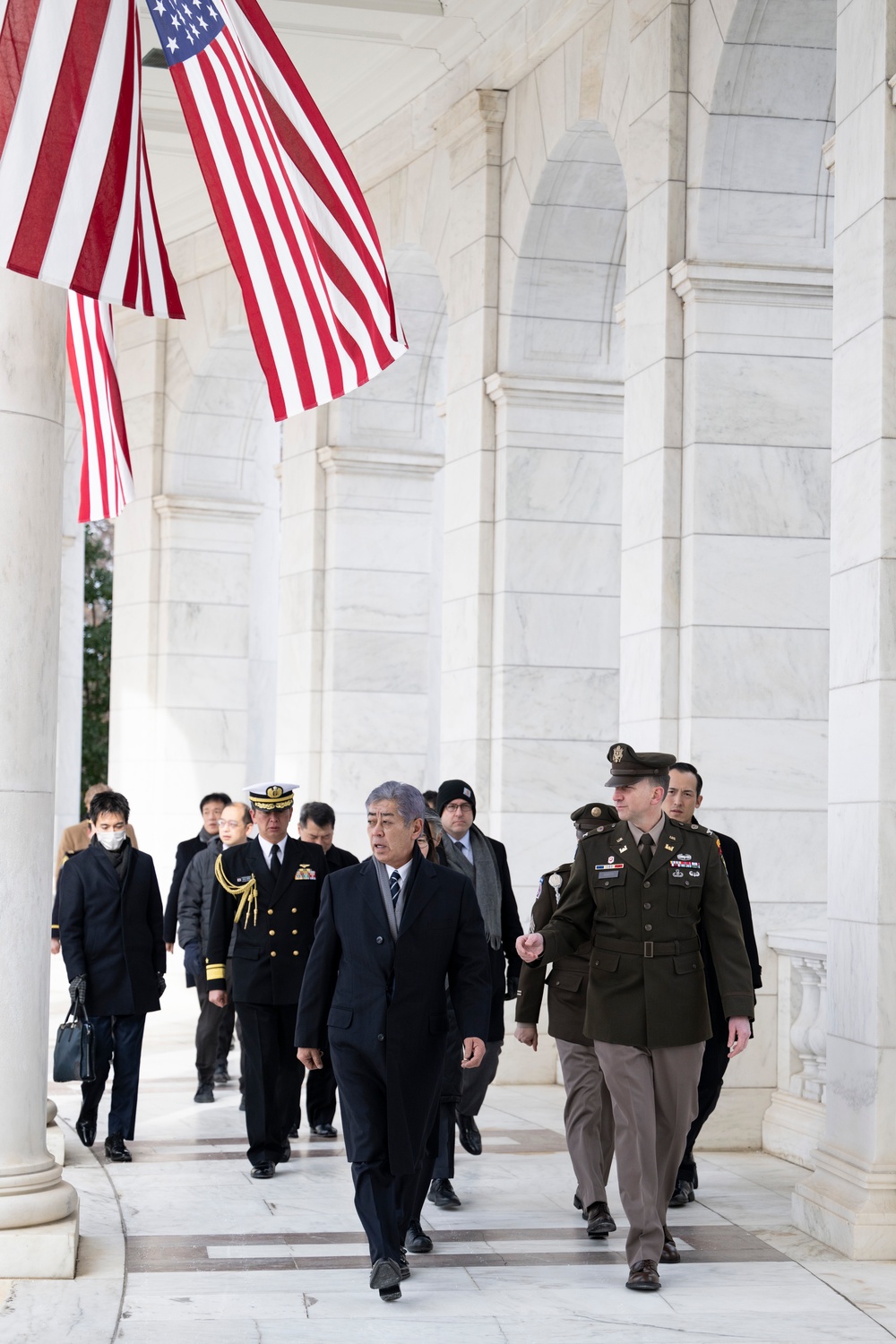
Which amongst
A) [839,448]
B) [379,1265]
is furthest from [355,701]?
[379,1265]

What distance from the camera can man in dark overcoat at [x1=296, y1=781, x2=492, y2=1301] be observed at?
7293 millimetres

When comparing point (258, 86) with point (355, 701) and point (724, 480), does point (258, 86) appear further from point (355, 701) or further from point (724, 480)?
point (355, 701)

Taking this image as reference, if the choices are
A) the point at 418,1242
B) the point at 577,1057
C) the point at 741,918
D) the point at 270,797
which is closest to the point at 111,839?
the point at 270,797

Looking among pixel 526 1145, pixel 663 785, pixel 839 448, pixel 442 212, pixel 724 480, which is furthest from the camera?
pixel 442 212

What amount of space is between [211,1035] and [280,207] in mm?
6944

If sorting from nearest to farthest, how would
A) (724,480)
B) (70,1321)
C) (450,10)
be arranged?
(70,1321) → (724,480) → (450,10)

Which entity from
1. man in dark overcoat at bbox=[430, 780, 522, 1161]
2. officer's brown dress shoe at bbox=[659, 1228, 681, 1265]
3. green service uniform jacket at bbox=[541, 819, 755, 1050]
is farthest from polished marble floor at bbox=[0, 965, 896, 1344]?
green service uniform jacket at bbox=[541, 819, 755, 1050]

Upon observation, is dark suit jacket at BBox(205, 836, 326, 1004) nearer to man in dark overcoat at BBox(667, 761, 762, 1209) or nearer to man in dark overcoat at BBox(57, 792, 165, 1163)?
man in dark overcoat at BBox(57, 792, 165, 1163)

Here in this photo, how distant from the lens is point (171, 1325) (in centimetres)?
674

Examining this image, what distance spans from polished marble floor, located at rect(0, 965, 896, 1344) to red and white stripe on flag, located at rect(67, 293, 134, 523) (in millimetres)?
3792

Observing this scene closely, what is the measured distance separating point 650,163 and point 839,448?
4.12 meters

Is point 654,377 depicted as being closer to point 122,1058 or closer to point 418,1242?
point 122,1058

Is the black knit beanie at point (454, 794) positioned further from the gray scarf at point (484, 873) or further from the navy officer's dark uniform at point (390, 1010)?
the navy officer's dark uniform at point (390, 1010)

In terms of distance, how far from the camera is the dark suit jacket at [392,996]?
24.1 feet
